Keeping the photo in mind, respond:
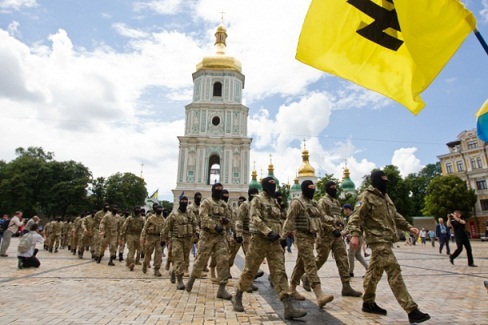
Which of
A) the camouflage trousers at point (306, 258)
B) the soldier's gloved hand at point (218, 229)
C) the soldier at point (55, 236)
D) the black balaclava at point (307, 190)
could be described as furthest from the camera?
the soldier at point (55, 236)

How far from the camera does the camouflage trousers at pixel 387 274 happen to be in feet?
14.0

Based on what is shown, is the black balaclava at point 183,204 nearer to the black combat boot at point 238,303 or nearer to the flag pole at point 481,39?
the black combat boot at point 238,303

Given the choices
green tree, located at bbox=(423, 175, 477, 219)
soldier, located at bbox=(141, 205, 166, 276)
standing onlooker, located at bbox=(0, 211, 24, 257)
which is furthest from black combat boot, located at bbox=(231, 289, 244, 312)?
green tree, located at bbox=(423, 175, 477, 219)

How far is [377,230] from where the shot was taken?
4945mm

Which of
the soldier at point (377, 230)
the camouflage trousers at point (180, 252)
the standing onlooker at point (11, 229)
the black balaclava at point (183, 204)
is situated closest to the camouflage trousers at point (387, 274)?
the soldier at point (377, 230)

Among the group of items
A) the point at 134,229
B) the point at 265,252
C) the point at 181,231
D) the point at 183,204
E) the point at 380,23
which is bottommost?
the point at 265,252

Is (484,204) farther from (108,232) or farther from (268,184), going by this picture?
(268,184)

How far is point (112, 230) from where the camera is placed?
12758 mm

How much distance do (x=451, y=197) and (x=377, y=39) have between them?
146 feet

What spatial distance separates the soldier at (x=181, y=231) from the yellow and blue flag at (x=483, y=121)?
6000 millimetres

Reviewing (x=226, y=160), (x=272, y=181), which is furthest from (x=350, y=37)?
(x=226, y=160)

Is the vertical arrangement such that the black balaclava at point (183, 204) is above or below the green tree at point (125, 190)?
below

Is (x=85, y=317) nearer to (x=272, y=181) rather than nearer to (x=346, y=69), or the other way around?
(x=272, y=181)

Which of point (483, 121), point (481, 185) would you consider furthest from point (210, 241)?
point (481, 185)
